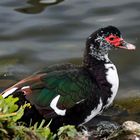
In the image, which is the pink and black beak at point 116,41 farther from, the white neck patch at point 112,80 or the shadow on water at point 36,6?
the shadow on water at point 36,6

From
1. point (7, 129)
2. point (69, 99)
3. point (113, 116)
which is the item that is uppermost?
point (7, 129)

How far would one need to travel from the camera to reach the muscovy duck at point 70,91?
5.40 meters

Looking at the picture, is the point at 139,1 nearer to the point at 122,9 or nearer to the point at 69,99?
the point at 122,9

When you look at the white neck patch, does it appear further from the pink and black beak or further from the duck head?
the pink and black beak

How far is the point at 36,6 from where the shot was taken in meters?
10.5

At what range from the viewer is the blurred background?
28.0ft

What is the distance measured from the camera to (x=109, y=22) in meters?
9.72

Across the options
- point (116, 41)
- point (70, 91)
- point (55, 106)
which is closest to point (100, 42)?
point (116, 41)

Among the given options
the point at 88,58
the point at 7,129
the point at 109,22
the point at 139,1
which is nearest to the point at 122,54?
the point at 109,22

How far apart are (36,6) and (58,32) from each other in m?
1.12

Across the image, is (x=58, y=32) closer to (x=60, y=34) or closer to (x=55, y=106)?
(x=60, y=34)

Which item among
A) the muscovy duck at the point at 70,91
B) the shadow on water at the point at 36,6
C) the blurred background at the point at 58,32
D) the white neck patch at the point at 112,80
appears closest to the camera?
the muscovy duck at the point at 70,91

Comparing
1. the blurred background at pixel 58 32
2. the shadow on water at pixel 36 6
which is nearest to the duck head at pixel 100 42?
the blurred background at pixel 58 32

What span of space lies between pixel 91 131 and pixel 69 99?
3.33 ft
